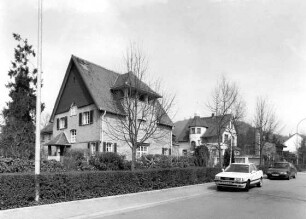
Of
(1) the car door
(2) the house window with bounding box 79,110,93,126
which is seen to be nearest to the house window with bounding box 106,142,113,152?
(2) the house window with bounding box 79,110,93,126

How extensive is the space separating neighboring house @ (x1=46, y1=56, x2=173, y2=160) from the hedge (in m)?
12.2

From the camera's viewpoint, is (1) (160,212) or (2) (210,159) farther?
(2) (210,159)

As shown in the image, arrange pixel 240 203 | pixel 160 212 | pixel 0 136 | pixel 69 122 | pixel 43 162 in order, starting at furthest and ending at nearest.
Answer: pixel 69 122, pixel 0 136, pixel 43 162, pixel 240 203, pixel 160 212

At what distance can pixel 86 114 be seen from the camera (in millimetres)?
31016

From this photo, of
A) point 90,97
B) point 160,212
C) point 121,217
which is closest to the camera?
point 121,217

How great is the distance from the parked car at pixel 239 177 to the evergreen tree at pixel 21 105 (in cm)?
1582

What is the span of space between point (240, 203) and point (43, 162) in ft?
36.3

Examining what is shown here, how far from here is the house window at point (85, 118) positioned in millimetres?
29938

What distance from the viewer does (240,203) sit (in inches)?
493

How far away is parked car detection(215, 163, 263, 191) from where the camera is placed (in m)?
16.6

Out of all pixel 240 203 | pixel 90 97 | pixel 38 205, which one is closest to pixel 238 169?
pixel 240 203

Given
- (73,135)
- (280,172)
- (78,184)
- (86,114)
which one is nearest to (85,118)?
(86,114)

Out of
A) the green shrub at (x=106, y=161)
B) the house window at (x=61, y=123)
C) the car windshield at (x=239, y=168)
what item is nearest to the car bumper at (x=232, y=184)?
the car windshield at (x=239, y=168)

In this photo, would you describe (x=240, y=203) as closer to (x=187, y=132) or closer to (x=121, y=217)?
(x=121, y=217)
